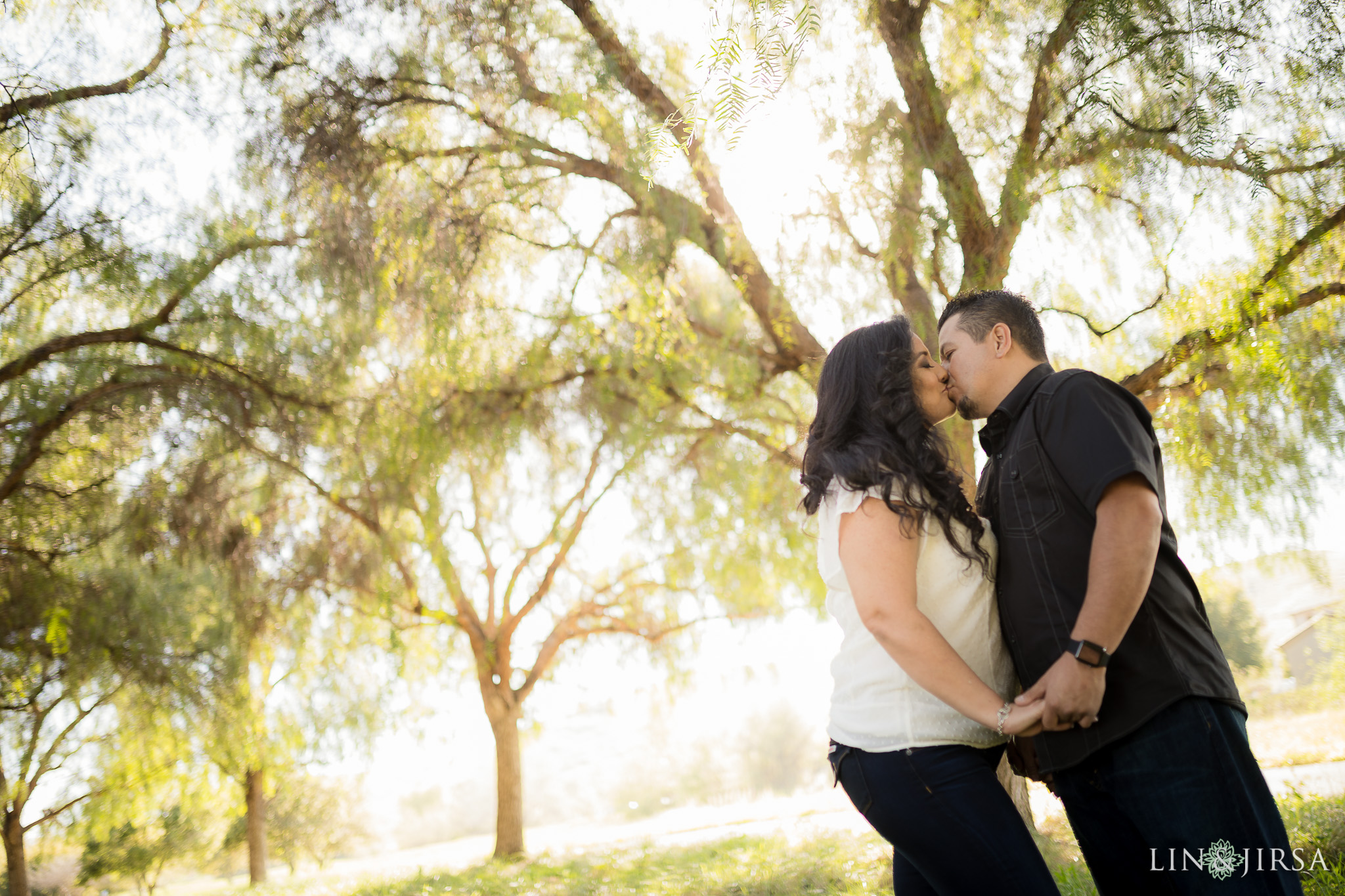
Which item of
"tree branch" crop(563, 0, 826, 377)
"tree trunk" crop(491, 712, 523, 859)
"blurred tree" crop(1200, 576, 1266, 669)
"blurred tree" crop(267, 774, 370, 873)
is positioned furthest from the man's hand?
"blurred tree" crop(1200, 576, 1266, 669)

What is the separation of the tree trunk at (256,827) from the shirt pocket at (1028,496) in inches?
689

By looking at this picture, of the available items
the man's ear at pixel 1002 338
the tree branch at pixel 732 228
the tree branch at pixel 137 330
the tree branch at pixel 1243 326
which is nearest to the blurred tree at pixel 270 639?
the tree branch at pixel 137 330

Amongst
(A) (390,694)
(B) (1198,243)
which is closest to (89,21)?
(B) (1198,243)

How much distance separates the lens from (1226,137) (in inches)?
136

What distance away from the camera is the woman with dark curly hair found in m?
1.56

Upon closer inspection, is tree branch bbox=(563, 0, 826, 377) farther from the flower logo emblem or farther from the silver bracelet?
the flower logo emblem

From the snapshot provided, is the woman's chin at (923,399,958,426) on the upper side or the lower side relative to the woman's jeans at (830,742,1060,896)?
upper

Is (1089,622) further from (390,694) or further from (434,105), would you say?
(390,694)

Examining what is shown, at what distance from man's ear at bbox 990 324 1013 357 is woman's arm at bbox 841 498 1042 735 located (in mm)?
577

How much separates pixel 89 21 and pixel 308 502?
545 centimetres

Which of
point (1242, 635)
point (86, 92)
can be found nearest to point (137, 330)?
point (86, 92)

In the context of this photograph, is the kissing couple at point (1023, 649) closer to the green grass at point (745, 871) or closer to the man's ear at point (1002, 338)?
the man's ear at point (1002, 338)

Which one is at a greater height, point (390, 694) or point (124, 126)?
point (124, 126)

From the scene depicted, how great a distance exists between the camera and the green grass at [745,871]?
3.91 m
